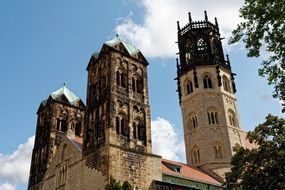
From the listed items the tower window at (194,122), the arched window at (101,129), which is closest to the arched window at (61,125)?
the arched window at (101,129)

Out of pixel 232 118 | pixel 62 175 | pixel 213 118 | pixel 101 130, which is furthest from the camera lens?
pixel 232 118

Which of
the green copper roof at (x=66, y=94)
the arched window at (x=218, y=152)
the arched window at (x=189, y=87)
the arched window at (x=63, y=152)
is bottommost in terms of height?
the arched window at (x=63, y=152)

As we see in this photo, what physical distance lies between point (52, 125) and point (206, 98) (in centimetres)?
1968

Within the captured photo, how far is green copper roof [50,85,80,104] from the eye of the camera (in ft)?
129

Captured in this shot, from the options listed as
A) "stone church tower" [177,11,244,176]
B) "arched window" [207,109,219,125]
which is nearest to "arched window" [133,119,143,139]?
"stone church tower" [177,11,244,176]

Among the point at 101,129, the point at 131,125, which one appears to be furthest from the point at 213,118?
the point at 101,129

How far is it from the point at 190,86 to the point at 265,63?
34.3 metres

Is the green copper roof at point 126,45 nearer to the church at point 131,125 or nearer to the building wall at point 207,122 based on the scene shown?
the church at point 131,125

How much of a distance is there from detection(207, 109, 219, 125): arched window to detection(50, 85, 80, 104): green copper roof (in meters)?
16.2

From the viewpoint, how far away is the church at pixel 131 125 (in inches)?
1037

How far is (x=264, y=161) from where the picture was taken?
22.2 metres

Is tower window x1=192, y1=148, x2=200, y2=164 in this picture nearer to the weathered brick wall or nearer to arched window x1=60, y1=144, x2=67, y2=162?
the weathered brick wall

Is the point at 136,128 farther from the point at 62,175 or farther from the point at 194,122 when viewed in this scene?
the point at 194,122

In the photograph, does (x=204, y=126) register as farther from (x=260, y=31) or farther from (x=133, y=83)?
(x=260, y=31)
